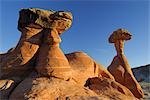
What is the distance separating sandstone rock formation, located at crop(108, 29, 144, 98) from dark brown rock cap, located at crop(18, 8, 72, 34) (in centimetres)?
537

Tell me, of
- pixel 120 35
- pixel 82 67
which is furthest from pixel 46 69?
pixel 120 35

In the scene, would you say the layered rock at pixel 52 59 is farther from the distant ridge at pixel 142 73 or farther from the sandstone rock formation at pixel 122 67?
the distant ridge at pixel 142 73

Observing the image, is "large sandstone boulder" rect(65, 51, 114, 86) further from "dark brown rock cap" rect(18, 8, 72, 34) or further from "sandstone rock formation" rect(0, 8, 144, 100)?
"dark brown rock cap" rect(18, 8, 72, 34)

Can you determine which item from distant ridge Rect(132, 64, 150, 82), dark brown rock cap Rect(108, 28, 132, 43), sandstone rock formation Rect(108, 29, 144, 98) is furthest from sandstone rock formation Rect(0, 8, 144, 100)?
distant ridge Rect(132, 64, 150, 82)

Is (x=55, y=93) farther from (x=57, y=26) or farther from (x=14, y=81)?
(x=57, y=26)

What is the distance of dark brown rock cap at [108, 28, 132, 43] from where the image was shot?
19938 mm

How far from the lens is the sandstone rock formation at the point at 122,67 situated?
17.7 meters

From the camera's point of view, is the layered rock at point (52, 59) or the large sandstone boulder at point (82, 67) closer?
the layered rock at point (52, 59)

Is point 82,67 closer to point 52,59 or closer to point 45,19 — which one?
point 52,59

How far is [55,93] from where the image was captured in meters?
11.9

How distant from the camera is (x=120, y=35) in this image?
20016 millimetres

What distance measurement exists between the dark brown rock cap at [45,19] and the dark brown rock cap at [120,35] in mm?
5980

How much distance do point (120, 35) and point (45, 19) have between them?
6.99 m

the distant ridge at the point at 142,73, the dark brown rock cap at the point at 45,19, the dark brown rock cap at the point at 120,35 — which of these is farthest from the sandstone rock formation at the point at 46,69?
the distant ridge at the point at 142,73
